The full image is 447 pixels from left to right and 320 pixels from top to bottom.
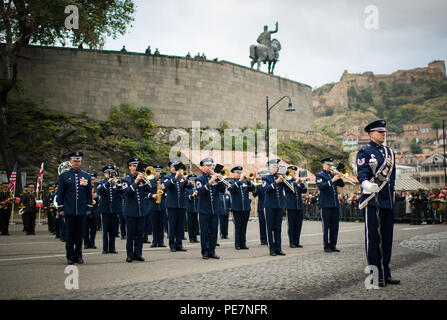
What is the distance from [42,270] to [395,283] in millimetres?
6260

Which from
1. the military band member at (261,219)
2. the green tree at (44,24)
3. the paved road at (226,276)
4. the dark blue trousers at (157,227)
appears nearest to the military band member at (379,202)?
the paved road at (226,276)

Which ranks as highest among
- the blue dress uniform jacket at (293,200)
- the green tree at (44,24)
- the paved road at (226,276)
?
the green tree at (44,24)

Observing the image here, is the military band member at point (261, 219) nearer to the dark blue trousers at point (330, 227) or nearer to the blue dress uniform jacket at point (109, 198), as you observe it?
the dark blue trousers at point (330, 227)

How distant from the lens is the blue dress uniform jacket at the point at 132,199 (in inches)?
392

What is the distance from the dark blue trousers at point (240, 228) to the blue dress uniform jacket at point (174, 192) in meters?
1.62

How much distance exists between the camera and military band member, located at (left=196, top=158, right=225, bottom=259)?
34.0ft

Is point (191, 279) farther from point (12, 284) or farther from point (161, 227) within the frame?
point (161, 227)

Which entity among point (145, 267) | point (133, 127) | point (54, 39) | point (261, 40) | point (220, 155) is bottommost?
point (145, 267)

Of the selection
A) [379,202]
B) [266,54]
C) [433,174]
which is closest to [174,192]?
[379,202]

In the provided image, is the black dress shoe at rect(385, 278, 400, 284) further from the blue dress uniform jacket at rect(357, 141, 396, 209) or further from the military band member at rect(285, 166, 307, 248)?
the military band member at rect(285, 166, 307, 248)

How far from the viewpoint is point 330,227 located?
1138 centimetres
